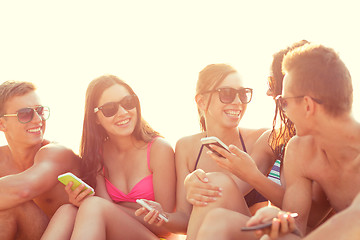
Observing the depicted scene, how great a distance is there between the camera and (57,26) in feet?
60.9

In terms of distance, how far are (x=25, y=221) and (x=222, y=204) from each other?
6.33 ft

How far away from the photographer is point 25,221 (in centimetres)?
385

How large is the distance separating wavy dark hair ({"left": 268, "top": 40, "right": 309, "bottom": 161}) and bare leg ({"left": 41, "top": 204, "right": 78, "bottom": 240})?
1.81 metres

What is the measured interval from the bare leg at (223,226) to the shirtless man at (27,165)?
5.65 ft

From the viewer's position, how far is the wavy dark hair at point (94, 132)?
4.06 meters

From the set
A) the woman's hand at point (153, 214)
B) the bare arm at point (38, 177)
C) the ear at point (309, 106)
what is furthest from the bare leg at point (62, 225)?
the ear at point (309, 106)

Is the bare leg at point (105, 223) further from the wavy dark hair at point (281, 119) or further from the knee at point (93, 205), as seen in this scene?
the wavy dark hair at point (281, 119)

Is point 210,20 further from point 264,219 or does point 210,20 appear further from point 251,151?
point 264,219

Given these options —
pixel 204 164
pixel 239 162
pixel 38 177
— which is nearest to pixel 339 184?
pixel 239 162

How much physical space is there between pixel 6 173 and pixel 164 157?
1.69 metres

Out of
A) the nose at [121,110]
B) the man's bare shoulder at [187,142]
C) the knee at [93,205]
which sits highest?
the nose at [121,110]

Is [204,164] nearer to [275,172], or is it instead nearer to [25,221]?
[275,172]

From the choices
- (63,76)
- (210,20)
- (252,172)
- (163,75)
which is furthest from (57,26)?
(252,172)

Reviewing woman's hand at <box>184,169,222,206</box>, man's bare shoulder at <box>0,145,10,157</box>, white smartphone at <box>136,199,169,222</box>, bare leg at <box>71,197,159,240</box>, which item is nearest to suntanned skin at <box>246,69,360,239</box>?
woman's hand at <box>184,169,222,206</box>
